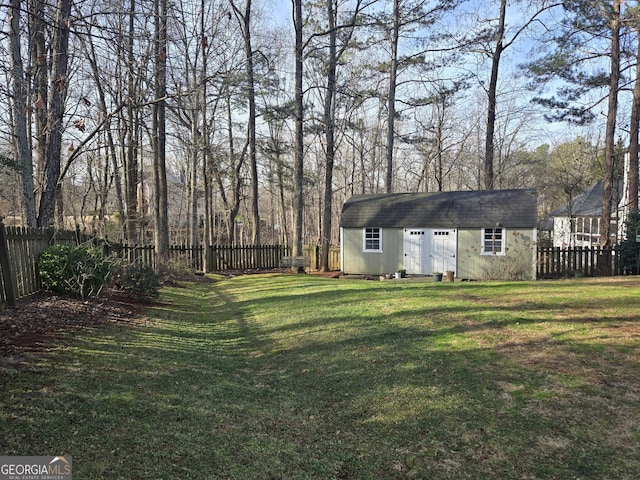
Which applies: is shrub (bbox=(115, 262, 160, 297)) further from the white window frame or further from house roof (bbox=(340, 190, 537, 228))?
the white window frame

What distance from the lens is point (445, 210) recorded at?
A: 18.1m

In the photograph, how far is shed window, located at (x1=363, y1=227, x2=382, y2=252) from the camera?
18750 mm

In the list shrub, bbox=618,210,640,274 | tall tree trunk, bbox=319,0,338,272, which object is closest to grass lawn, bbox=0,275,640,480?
shrub, bbox=618,210,640,274

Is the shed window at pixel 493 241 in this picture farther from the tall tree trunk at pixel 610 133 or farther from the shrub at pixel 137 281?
the shrub at pixel 137 281

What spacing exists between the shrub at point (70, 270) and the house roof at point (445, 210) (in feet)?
43.0

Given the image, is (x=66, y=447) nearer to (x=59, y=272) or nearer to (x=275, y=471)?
(x=275, y=471)

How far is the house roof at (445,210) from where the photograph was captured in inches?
664

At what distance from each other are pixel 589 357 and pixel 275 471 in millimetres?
3837

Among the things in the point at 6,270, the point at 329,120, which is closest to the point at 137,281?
the point at 6,270

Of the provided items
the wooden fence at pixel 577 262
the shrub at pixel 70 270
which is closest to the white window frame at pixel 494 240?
the wooden fence at pixel 577 262

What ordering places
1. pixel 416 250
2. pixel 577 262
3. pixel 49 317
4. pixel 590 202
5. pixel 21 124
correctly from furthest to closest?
1. pixel 590 202
2. pixel 416 250
3. pixel 577 262
4. pixel 21 124
5. pixel 49 317

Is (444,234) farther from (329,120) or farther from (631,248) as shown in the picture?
(329,120)

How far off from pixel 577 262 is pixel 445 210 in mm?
5435

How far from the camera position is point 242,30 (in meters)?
20.9
